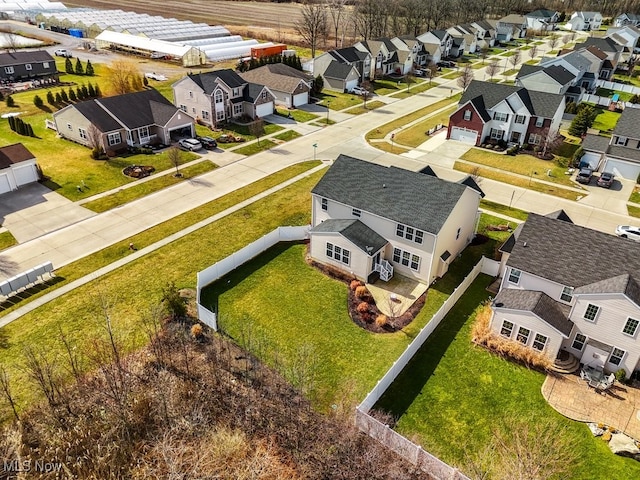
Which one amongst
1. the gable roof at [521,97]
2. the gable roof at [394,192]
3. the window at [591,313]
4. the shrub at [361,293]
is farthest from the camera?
the gable roof at [521,97]

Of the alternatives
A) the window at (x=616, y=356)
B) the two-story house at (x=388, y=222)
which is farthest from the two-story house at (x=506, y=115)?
the window at (x=616, y=356)

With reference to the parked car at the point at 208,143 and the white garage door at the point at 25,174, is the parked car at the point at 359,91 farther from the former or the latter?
the white garage door at the point at 25,174

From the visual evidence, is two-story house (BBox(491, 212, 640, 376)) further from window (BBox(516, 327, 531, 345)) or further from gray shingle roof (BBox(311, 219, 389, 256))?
gray shingle roof (BBox(311, 219, 389, 256))

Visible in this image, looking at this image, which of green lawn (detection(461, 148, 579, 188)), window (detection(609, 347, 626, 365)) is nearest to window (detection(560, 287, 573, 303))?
window (detection(609, 347, 626, 365))

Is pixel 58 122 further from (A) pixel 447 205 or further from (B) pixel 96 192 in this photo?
(A) pixel 447 205

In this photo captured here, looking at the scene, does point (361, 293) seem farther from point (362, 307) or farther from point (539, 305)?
point (539, 305)
